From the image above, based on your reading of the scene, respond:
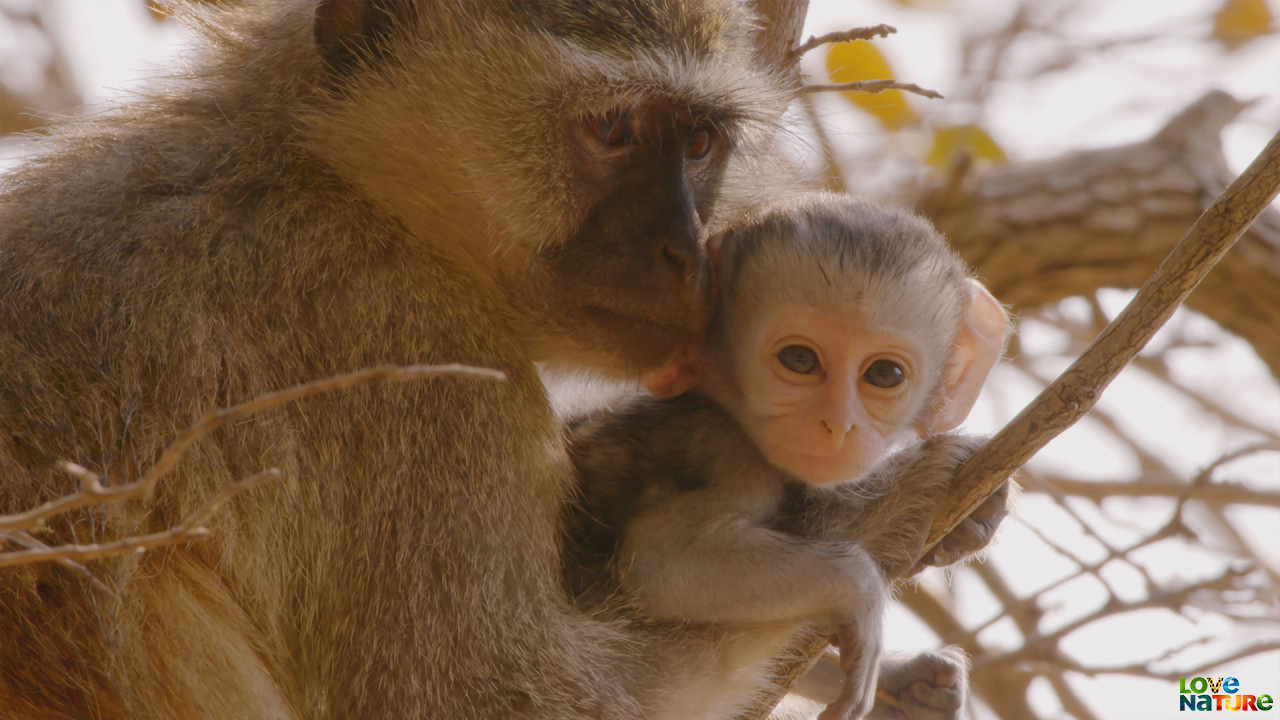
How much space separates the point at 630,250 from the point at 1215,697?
2224mm

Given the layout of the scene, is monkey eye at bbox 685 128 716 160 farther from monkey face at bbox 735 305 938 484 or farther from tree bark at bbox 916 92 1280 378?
tree bark at bbox 916 92 1280 378

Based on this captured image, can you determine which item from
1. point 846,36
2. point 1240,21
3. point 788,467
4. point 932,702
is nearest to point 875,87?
point 846,36

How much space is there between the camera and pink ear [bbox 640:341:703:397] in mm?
3197

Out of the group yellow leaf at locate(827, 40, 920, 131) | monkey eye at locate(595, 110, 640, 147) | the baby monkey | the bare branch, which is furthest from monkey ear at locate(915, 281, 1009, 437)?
yellow leaf at locate(827, 40, 920, 131)

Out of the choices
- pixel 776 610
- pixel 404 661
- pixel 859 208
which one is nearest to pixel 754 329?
pixel 859 208

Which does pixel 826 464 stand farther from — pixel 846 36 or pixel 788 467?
pixel 846 36

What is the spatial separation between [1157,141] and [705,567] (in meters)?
3.61

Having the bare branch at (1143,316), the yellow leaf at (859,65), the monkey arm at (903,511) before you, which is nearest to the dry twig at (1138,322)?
the bare branch at (1143,316)

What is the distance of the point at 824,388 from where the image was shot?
2996mm

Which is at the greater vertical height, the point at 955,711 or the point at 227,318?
the point at 227,318

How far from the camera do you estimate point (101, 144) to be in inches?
122

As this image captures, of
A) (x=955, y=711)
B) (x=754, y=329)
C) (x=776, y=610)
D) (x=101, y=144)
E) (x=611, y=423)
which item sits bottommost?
(x=955, y=711)

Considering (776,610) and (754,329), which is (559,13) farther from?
(776,610)

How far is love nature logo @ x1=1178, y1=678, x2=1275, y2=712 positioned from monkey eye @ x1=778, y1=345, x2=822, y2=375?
5.24ft
